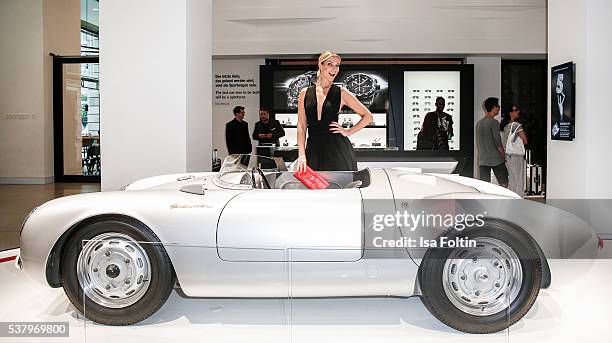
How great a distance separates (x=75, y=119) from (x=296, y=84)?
14.8ft

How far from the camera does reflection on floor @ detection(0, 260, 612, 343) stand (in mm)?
2010

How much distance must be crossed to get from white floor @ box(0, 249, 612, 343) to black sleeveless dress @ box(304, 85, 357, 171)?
205 centimetres

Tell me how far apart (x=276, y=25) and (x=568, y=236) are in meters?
8.66

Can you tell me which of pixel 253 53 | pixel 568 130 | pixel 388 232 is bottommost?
pixel 388 232

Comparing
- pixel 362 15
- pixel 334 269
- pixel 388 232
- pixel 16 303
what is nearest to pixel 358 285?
pixel 334 269

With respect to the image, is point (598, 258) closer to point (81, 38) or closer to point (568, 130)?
point (568, 130)

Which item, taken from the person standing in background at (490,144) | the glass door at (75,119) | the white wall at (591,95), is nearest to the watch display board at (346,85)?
the person standing in background at (490,144)

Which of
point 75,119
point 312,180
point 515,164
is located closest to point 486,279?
point 312,180

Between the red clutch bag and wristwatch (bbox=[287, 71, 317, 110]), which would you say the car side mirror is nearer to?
the red clutch bag

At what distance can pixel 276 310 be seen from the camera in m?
2.08

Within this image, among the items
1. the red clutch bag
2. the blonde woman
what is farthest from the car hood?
the blonde woman

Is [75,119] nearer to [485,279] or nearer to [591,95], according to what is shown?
[591,95]

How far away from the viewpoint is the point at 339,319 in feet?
6.96

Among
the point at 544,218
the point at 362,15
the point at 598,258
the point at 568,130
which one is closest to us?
the point at 544,218
